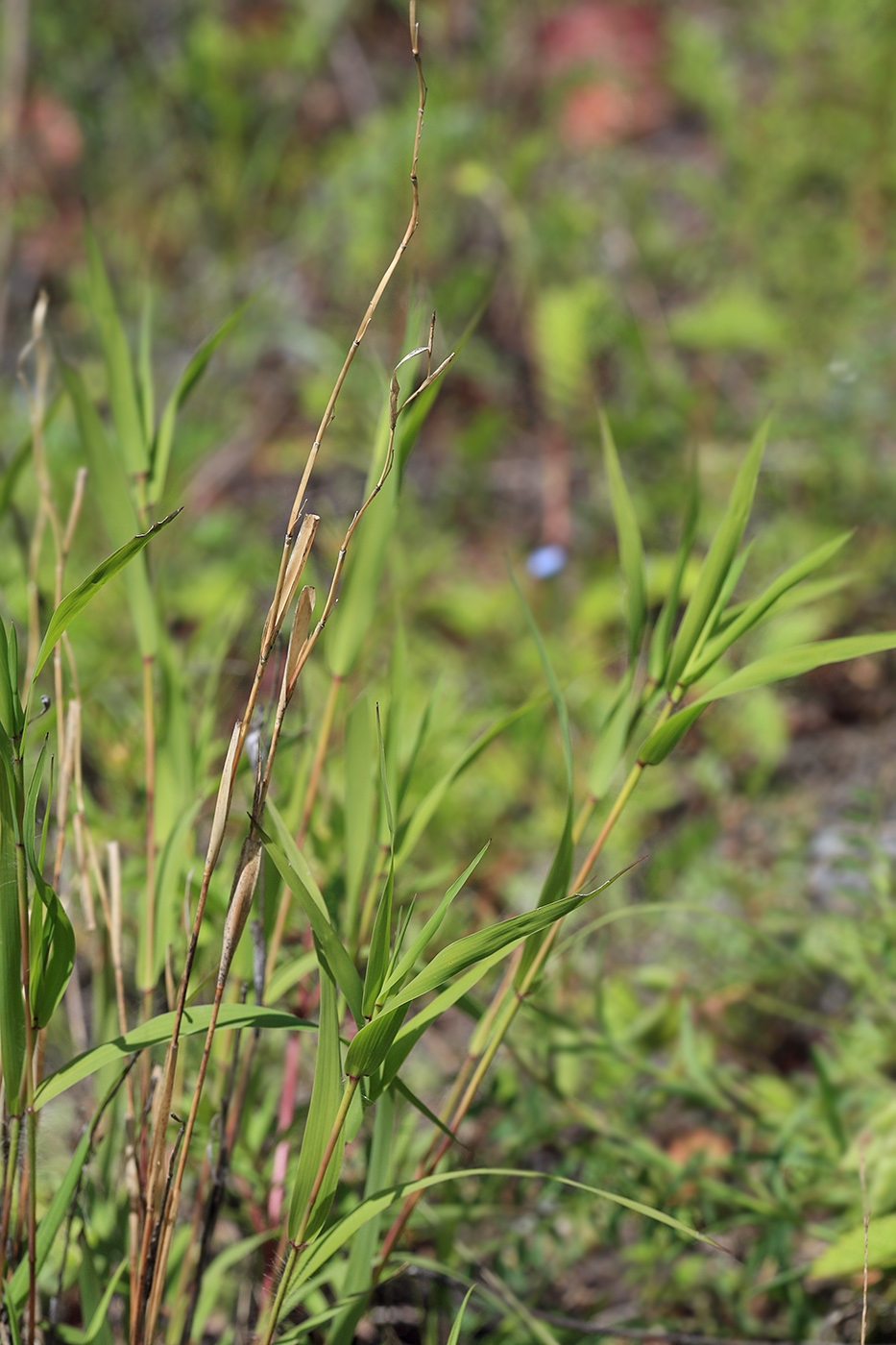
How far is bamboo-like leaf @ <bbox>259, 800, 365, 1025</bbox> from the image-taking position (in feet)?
1.56

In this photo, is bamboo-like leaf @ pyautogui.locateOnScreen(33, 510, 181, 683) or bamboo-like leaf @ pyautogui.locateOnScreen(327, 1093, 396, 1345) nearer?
bamboo-like leaf @ pyautogui.locateOnScreen(33, 510, 181, 683)

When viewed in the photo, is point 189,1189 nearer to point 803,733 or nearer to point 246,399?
point 803,733

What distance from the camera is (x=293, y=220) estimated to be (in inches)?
104

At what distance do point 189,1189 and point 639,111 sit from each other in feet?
9.63

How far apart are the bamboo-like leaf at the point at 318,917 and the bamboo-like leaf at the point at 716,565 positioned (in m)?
0.24

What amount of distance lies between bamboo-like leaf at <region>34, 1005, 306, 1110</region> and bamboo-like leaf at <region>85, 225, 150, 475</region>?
1.19 ft

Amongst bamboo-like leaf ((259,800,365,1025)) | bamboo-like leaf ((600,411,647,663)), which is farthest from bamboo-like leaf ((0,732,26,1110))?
bamboo-like leaf ((600,411,647,663))

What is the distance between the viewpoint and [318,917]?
1.58 ft

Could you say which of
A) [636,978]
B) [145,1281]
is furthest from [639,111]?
[145,1281]

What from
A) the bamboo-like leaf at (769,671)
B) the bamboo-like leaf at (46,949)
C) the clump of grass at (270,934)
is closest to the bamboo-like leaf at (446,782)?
the clump of grass at (270,934)

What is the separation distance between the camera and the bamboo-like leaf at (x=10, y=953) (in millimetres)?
488

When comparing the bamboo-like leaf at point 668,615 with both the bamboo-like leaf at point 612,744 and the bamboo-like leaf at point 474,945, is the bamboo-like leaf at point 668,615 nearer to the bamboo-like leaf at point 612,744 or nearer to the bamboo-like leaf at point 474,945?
the bamboo-like leaf at point 612,744

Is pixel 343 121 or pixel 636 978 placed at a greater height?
pixel 343 121

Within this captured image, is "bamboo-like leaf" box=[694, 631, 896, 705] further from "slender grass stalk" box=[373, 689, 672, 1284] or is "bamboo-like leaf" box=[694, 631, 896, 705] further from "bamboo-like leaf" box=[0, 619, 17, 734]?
"bamboo-like leaf" box=[0, 619, 17, 734]
